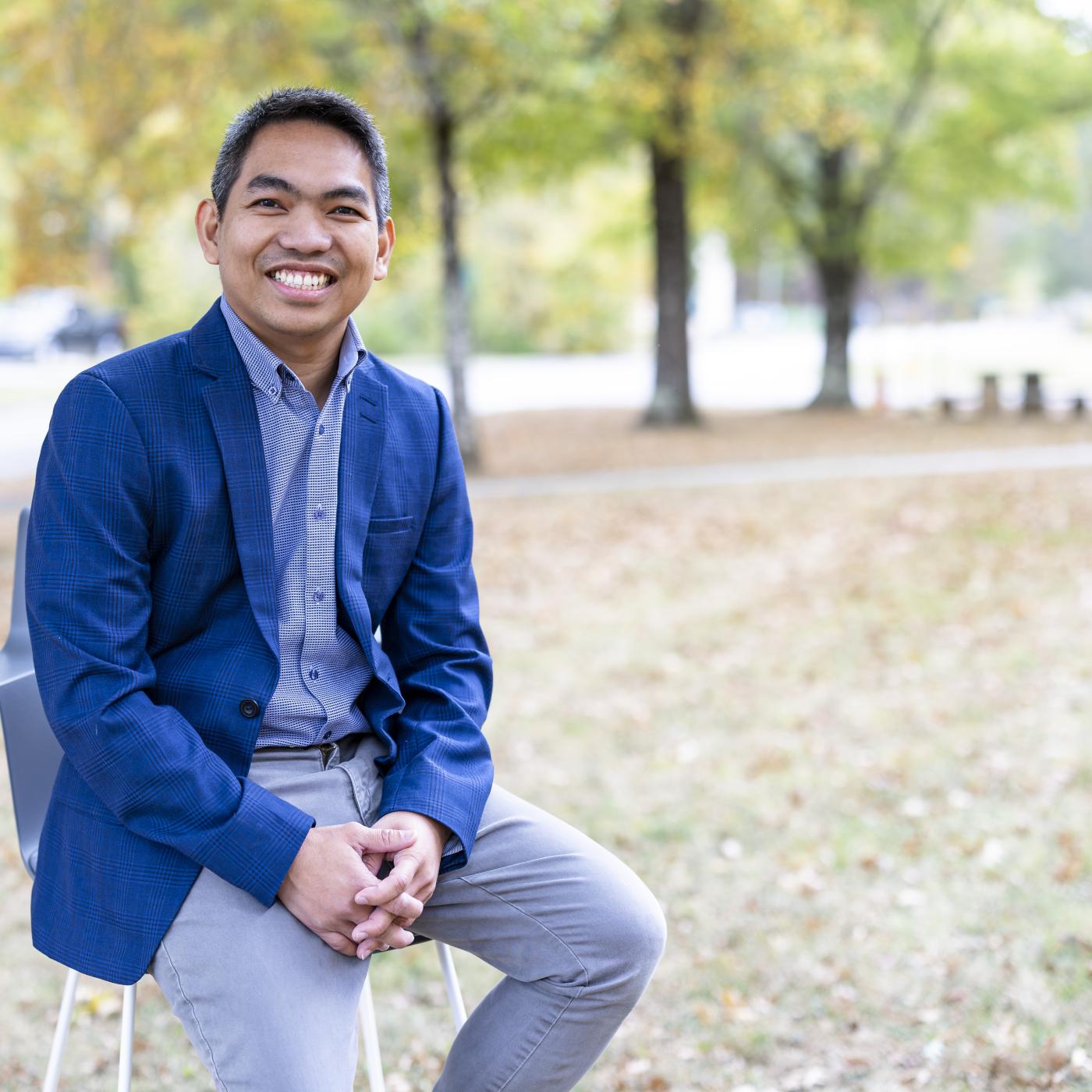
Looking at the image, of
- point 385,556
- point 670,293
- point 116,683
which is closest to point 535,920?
point 385,556

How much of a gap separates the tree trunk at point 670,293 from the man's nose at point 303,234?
16.0 m

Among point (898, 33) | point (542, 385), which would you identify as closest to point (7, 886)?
point (898, 33)

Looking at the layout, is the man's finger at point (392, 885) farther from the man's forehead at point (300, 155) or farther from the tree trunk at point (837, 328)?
the tree trunk at point (837, 328)

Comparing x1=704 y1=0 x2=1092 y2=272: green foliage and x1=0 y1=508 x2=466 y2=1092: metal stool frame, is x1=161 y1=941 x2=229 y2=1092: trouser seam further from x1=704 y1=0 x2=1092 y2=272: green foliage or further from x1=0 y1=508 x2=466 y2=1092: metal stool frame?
x1=704 y1=0 x2=1092 y2=272: green foliage

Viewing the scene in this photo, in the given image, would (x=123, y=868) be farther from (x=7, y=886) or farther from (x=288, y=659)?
(x=7, y=886)

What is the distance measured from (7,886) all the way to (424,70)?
9.89 metres

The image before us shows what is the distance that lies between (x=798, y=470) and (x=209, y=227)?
445 inches

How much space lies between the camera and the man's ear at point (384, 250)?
8.18 feet

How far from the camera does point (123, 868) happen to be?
2154mm

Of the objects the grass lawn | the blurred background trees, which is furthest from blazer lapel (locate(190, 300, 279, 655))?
Answer: the blurred background trees

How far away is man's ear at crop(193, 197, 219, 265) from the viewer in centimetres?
242

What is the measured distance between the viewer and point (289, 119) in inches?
91.5

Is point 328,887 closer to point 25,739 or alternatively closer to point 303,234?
point 25,739

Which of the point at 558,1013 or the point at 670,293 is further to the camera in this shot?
the point at 670,293
